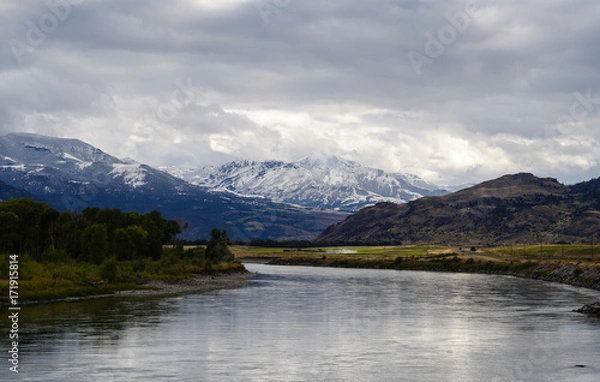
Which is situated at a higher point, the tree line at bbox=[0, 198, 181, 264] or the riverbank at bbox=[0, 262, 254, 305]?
the tree line at bbox=[0, 198, 181, 264]

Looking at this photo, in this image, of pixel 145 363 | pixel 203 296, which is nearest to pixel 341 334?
pixel 145 363

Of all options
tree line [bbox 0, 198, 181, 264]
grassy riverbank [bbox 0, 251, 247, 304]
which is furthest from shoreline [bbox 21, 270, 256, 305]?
tree line [bbox 0, 198, 181, 264]

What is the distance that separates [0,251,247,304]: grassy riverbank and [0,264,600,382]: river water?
6.02 metres

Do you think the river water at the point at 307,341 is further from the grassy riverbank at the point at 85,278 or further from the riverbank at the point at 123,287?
the grassy riverbank at the point at 85,278

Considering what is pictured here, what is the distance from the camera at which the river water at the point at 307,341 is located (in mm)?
48531

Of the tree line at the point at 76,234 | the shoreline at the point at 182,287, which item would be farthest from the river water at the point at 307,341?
the tree line at the point at 76,234

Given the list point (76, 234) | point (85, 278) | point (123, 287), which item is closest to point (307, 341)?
point (85, 278)

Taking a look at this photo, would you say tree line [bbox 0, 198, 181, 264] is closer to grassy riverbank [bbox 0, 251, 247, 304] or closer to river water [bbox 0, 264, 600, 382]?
grassy riverbank [bbox 0, 251, 247, 304]

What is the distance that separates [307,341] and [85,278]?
192 feet

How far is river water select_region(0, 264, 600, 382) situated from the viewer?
48.5 meters

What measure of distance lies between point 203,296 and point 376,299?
27193 mm

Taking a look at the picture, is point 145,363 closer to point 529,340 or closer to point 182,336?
point 182,336

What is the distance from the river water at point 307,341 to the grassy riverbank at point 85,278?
602 cm

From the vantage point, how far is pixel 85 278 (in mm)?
111312
